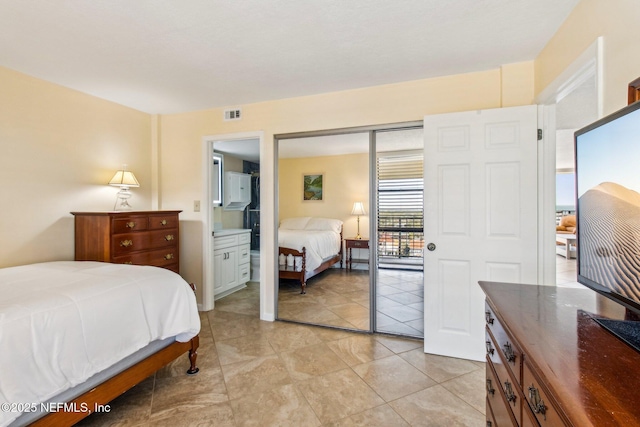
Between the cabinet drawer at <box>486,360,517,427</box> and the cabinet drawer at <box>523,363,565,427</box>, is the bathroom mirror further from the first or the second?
the cabinet drawer at <box>523,363,565,427</box>

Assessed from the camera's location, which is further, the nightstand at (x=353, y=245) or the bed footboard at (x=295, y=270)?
the nightstand at (x=353, y=245)

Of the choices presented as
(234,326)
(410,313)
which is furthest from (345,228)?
(234,326)

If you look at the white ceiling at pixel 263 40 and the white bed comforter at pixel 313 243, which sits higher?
the white ceiling at pixel 263 40

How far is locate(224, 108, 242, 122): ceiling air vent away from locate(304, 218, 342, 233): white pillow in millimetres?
2020

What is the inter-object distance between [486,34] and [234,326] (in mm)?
3360

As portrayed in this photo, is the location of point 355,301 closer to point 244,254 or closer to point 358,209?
point 358,209

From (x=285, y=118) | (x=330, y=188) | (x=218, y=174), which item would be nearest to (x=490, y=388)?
(x=285, y=118)

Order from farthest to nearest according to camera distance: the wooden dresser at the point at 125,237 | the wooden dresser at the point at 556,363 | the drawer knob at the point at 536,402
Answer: the wooden dresser at the point at 125,237, the drawer knob at the point at 536,402, the wooden dresser at the point at 556,363

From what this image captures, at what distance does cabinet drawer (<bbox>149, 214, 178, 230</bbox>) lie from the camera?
10.1 ft

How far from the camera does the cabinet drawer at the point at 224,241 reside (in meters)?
3.89

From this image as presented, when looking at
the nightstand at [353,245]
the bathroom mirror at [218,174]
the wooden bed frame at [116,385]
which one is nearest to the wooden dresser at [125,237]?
the wooden bed frame at [116,385]

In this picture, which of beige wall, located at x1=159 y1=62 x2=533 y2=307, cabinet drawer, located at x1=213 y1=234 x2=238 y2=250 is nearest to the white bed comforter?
cabinet drawer, located at x1=213 y1=234 x2=238 y2=250

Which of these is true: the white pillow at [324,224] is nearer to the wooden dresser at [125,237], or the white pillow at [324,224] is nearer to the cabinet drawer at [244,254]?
the cabinet drawer at [244,254]

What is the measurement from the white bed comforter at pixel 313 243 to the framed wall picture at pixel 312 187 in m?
0.58
